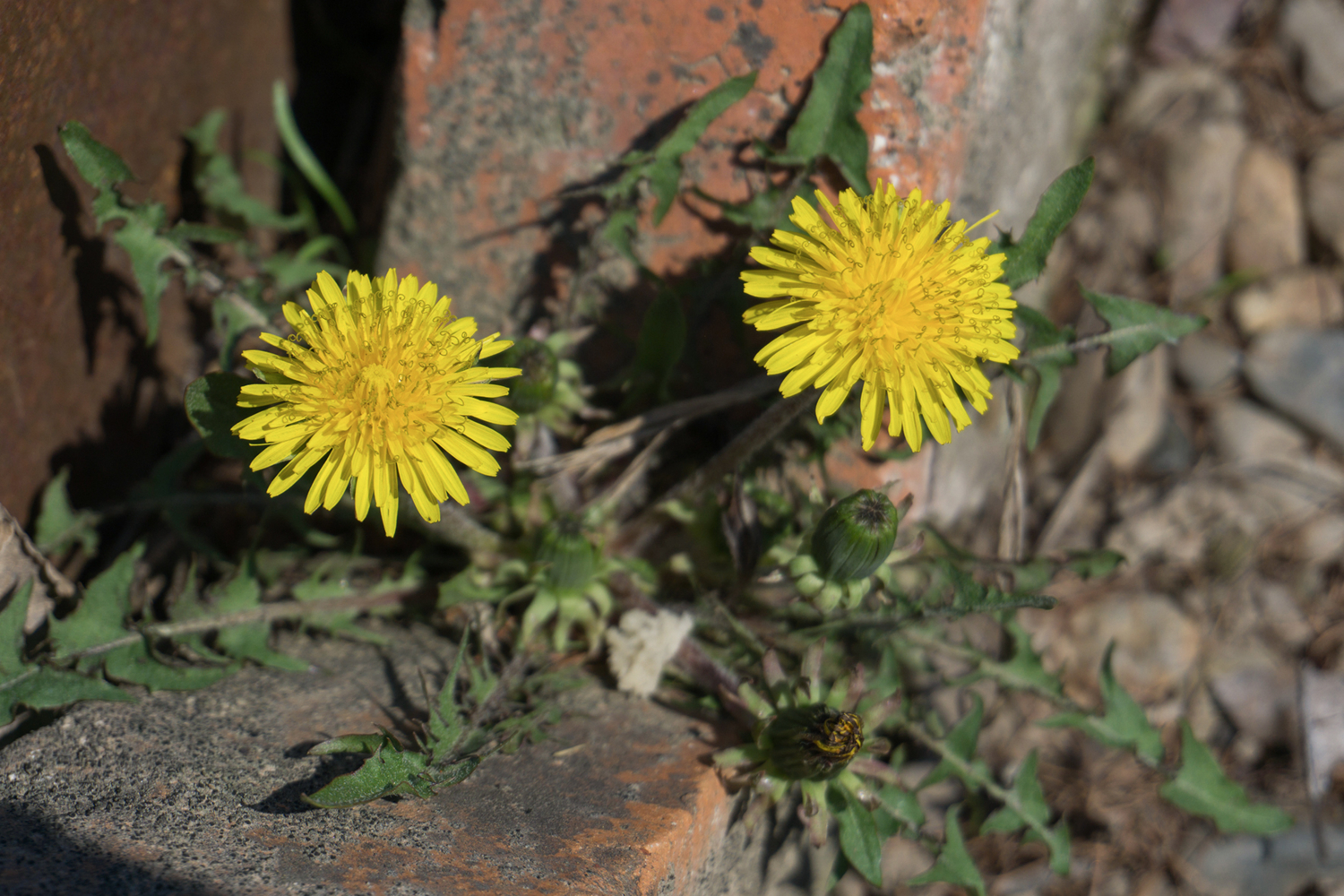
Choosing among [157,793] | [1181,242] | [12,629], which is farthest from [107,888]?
[1181,242]

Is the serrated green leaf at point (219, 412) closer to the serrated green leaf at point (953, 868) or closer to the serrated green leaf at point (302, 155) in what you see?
the serrated green leaf at point (302, 155)

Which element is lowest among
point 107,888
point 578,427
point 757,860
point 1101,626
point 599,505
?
point 757,860

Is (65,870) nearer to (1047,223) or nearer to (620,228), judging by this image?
(620,228)

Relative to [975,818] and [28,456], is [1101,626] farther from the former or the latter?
[28,456]

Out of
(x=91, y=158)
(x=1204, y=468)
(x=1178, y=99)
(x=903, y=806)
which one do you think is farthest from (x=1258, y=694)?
(x=91, y=158)

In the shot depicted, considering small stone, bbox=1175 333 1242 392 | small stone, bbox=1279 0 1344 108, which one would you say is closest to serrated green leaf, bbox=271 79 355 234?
small stone, bbox=1175 333 1242 392

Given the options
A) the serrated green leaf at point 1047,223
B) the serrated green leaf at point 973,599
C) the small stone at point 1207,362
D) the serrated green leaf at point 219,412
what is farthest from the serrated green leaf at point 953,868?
the small stone at point 1207,362

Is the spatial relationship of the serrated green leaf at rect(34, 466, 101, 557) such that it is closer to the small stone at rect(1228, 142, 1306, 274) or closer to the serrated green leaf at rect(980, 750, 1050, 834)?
the serrated green leaf at rect(980, 750, 1050, 834)
